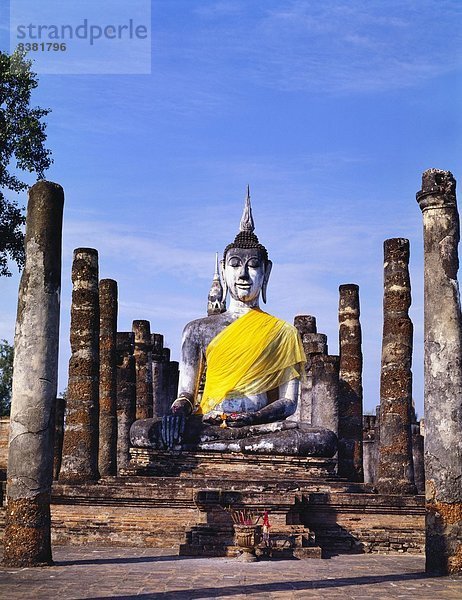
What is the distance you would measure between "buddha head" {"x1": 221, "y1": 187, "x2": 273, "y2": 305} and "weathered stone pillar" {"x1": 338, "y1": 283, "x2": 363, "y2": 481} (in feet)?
11.1

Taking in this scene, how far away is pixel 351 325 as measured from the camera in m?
19.2

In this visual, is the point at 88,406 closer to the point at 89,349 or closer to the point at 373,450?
the point at 89,349

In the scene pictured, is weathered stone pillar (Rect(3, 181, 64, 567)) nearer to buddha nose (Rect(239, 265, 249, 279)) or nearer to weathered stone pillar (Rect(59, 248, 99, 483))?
weathered stone pillar (Rect(59, 248, 99, 483))

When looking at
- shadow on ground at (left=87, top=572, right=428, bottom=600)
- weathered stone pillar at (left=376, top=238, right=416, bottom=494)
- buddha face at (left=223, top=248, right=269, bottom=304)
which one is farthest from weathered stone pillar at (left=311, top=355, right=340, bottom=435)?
shadow on ground at (left=87, top=572, right=428, bottom=600)

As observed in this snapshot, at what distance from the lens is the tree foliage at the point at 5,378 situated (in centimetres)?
4312

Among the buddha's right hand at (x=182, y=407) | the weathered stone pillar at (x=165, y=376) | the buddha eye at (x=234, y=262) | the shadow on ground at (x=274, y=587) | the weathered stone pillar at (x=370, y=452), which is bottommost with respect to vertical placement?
the shadow on ground at (x=274, y=587)

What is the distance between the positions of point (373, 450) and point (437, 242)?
2216cm

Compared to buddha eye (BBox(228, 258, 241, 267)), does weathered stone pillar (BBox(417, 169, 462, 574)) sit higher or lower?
lower

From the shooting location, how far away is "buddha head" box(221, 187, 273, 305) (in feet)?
52.6

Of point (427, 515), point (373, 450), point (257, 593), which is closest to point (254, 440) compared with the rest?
point (427, 515)

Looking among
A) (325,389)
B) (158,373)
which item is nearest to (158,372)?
(158,373)

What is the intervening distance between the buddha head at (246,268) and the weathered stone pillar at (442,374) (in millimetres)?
6595

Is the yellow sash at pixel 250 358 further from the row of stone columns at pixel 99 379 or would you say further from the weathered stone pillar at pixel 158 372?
the weathered stone pillar at pixel 158 372

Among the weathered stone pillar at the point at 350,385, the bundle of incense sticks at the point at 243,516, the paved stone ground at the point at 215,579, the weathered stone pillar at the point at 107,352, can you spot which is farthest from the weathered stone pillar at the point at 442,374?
the weathered stone pillar at the point at 350,385
